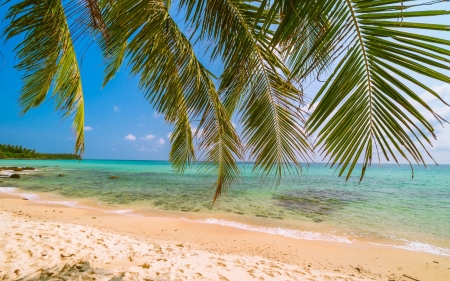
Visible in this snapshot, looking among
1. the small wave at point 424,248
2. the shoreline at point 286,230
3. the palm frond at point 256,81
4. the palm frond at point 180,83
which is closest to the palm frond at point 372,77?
the palm frond at point 256,81

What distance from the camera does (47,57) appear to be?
99.4 inches

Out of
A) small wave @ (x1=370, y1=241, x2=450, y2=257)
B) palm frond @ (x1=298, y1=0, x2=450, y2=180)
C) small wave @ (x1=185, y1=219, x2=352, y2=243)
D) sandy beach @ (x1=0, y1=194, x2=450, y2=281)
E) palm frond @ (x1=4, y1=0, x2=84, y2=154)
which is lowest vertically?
small wave @ (x1=370, y1=241, x2=450, y2=257)

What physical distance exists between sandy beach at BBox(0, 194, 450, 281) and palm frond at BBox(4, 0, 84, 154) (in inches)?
65.7

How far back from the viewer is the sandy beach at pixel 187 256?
10.2ft

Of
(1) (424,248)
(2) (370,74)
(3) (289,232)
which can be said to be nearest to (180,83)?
(2) (370,74)

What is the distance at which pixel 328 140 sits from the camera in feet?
3.78

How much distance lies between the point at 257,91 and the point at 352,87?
1.30 m

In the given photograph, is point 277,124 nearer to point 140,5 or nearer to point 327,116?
point 327,116

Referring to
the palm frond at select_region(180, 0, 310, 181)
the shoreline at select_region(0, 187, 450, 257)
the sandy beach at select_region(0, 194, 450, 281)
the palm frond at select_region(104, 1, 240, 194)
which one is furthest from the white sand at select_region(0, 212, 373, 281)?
the shoreline at select_region(0, 187, 450, 257)

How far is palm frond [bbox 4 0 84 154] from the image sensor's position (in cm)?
201

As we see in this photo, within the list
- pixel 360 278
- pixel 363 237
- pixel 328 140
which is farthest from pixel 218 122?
pixel 363 237

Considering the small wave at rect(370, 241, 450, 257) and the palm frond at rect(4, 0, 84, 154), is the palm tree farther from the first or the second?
the small wave at rect(370, 241, 450, 257)

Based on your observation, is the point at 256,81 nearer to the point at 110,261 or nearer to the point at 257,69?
the point at 257,69

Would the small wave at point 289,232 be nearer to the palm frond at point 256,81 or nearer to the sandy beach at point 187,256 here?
the sandy beach at point 187,256
